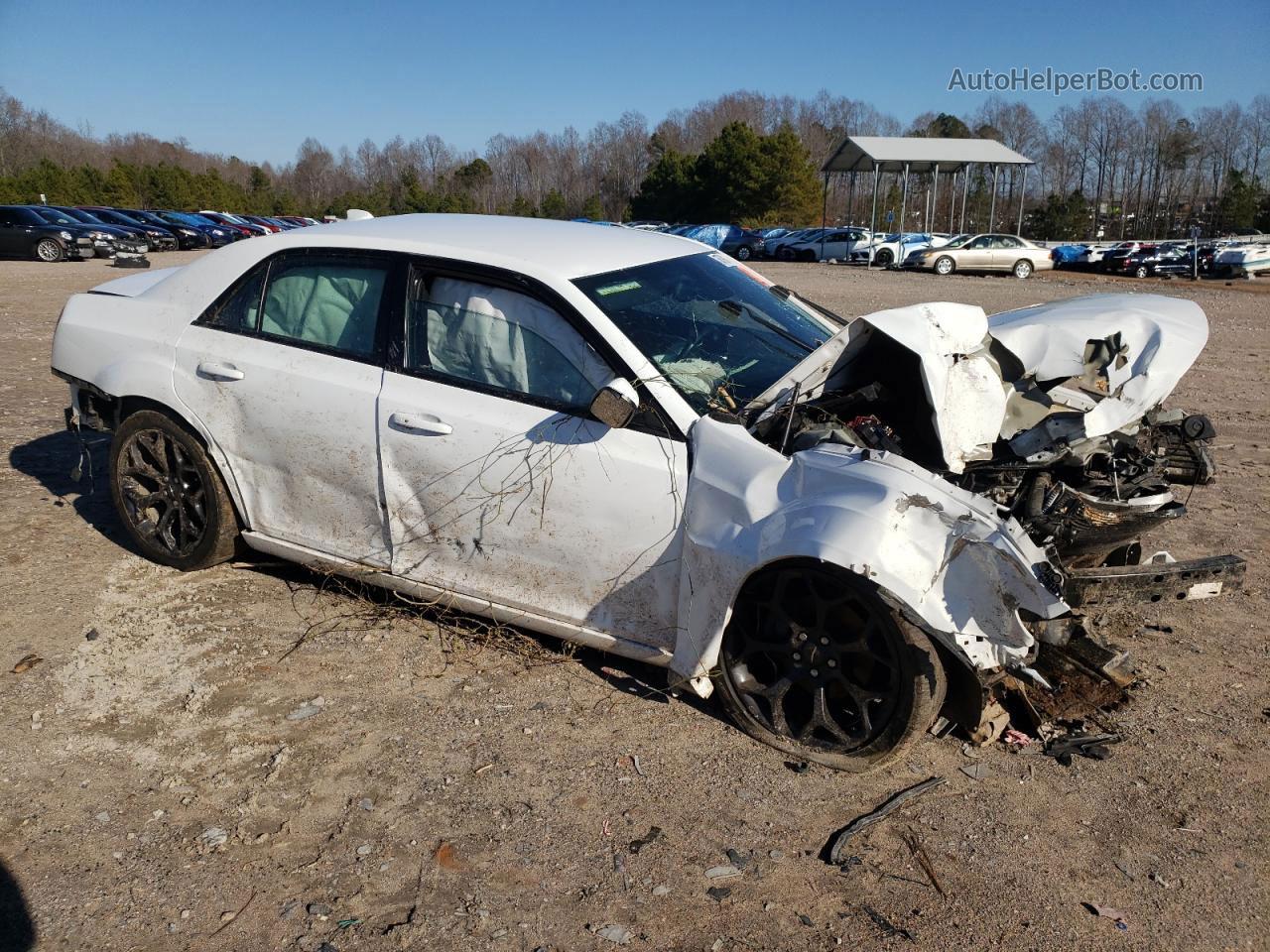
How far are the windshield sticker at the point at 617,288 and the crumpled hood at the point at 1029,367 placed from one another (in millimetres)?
744

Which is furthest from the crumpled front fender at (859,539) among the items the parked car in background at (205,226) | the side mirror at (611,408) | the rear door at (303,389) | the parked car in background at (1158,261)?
the parked car in background at (205,226)

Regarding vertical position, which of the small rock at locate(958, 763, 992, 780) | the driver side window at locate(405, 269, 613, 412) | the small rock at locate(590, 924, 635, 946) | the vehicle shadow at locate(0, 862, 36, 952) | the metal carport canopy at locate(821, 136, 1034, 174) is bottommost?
the small rock at locate(590, 924, 635, 946)

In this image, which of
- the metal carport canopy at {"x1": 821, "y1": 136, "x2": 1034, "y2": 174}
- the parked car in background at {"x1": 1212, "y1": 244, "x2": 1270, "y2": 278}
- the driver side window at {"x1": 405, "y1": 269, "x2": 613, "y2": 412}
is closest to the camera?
the driver side window at {"x1": 405, "y1": 269, "x2": 613, "y2": 412}

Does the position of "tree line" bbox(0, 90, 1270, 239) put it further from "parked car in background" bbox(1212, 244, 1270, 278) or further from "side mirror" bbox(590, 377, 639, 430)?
"side mirror" bbox(590, 377, 639, 430)

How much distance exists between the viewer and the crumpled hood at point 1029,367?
142 inches

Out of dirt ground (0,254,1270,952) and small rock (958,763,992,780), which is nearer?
dirt ground (0,254,1270,952)

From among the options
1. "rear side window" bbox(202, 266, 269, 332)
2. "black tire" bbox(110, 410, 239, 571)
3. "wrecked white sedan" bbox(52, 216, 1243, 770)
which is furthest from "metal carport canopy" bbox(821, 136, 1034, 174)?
"black tire" bbox(110, 410, 239, 571)

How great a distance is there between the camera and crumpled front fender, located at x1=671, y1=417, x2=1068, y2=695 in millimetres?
3082

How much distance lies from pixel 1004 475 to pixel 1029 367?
0.63 meters

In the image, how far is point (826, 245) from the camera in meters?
42.8

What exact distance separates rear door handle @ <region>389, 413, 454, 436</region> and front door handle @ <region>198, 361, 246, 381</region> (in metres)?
0.92

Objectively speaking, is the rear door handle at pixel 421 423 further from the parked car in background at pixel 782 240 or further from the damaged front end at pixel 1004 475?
the parked car in background at pixel 782 240

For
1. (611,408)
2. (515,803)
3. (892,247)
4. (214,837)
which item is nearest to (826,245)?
(892,247)

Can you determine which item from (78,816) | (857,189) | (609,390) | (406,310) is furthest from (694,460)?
(857,189)
